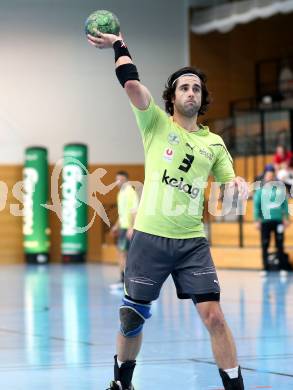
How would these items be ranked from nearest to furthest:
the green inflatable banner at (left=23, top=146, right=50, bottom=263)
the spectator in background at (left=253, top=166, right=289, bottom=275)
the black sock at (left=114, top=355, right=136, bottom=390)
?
1. the black sock at (left=114, top=355, right=136, bottom=390)
2. the spectator in background at (left=253, top=166, right=289, bottom=275)
3. the green inflatable banner at (left=23, top=146, right=50, bottom=263)

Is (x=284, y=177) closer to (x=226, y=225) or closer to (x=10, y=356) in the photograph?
(x=226, y=225)

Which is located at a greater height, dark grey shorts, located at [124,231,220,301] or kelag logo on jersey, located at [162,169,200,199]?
kelag logo on jersey, located at [162,169,200,199]

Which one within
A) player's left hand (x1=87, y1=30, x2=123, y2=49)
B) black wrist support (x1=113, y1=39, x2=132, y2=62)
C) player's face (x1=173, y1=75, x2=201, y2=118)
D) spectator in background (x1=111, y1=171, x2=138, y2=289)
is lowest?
spectator in background (x1=111, y1=171, x2=138, y2=289)

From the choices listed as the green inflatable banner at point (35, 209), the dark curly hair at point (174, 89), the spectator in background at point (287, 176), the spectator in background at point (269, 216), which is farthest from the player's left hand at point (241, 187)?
the green inflatable banner at point (35, 209)

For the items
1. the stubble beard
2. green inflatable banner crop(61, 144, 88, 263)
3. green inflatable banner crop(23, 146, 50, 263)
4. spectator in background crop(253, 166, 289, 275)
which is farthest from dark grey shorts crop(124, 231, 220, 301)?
green inflatable banner crop(23, 146, 50, 263)

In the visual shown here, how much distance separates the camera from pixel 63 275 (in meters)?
22.8

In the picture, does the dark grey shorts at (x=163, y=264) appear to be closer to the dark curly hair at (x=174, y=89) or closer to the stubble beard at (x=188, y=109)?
the stubble beard at (x=188, y=109)

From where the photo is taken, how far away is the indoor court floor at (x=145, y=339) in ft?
26.1

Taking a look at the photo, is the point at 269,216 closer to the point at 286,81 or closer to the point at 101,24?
the point at 286,81

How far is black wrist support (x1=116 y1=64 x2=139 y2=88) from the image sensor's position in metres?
6.49

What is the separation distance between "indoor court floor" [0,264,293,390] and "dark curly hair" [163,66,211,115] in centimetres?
210

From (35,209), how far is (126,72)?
72.8 feet

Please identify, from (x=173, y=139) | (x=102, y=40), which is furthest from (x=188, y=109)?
(x=102, y=40)

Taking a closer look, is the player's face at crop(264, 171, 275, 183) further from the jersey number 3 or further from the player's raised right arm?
the player's raised right arm
